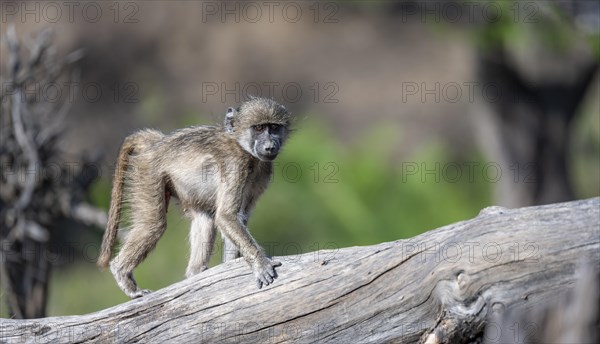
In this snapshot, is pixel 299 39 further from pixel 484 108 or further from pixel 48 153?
pixel 48 153

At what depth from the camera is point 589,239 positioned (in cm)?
511

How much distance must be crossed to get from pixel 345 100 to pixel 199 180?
11866mm

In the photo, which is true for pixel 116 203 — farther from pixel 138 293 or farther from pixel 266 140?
pixel 266 140

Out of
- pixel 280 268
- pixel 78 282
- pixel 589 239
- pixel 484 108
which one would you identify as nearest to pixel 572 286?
pixel 589 239

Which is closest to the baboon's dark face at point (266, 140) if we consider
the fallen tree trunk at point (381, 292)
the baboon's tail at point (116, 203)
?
the fallen tree trunk at point (381, 292)

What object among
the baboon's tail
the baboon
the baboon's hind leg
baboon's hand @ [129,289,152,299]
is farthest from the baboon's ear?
baboon's hand @ [129,289,152,299]

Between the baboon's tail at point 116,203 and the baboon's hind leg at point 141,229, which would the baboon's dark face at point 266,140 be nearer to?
the baboon's hind leg at point 141,229

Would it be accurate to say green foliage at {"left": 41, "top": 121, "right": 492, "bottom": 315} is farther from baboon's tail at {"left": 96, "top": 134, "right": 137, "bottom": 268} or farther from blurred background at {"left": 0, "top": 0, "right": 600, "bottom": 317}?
baboon's tail at {"left": 96, "top": 134, "right": 137, "bottom": 268}

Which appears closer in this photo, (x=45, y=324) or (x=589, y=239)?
(x=589, y=239)

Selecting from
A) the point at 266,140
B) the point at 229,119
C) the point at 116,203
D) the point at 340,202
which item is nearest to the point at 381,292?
the point at 266,140

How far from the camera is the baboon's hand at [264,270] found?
5.53 metres

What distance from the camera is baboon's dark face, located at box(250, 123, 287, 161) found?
247 inches

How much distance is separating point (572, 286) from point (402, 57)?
544 inches

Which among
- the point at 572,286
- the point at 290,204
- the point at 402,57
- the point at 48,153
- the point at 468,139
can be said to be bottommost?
the point at 572,286
